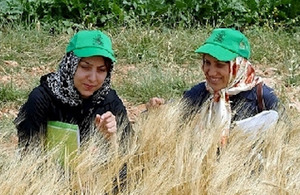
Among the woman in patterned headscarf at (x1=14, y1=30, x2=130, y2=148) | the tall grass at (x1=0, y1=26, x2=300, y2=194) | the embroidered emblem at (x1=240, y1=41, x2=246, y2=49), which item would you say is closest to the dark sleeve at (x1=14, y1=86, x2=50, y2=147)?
the woman in patterned headscarf at (x1=14, y1=30, x2=130, y2=148)

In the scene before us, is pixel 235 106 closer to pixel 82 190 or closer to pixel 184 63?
pixel 82 190

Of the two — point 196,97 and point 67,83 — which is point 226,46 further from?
point 67,83

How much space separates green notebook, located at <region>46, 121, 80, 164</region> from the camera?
10.7 ft

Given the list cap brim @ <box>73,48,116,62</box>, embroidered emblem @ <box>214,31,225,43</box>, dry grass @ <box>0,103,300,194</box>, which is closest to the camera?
dry grass @ <box>0,103,300,194</box>

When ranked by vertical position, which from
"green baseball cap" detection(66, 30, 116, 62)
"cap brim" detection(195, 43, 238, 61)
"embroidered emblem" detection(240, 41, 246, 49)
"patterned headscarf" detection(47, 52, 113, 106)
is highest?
"green baseball cap" detection(66, 30, 116, 62)

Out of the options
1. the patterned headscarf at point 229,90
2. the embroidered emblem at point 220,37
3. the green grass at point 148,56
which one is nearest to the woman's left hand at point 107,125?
the patterned headscarf at point 229,90

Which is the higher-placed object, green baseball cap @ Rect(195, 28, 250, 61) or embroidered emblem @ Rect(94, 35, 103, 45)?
embroidered emblem @ Rect(94, 35, 103, 45)

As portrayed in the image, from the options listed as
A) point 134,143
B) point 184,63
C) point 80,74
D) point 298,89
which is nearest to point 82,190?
point 134,143

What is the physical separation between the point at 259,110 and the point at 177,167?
88cm

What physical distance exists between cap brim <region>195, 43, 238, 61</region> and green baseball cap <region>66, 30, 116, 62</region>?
510mm

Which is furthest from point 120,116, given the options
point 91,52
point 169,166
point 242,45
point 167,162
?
point 242,45

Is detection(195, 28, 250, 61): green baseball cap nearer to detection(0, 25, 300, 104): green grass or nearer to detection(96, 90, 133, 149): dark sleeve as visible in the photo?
detection(96, 90, 133, 149): dark sleeve

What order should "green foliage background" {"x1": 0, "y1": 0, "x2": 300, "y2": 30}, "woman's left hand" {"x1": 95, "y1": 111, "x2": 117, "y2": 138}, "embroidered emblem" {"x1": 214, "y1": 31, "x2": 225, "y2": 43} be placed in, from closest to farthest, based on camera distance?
"woman's left hand" {"x1": 95, "y1": 111, "x2": 117, "y2": 138} < "embroidered emblem" {"x1": 214, "y1": 31, "x2": 225, "y2": 43} < "green foliage background" {"x1": 0, "y1": 0, "x2": 300, "y2": 30}

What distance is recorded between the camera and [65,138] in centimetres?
333
